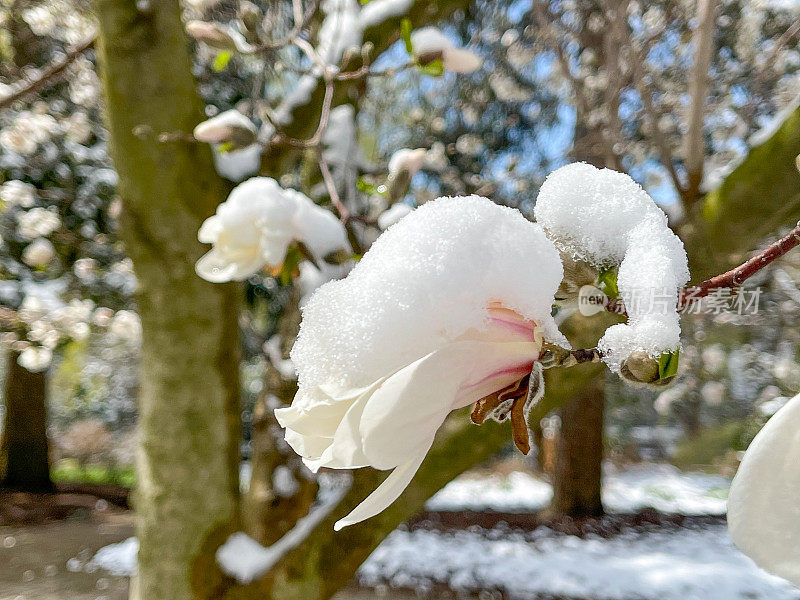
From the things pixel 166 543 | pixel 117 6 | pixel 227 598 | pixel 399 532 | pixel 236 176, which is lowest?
pixel 399 532

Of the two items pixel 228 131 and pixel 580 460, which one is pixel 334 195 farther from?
pixel 580 460

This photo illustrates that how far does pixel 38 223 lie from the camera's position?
3.35 metres

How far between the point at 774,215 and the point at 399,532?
3.84 metres

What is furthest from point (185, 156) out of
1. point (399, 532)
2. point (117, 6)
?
point (399, 532)

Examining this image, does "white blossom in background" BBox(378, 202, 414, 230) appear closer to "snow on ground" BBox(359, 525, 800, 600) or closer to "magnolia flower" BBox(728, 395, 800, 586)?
"magnolia flower" BBox(728, 395, 800, 586)

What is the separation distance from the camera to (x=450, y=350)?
30 centimetres

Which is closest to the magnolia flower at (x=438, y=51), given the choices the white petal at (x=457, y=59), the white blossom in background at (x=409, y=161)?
the white petal at (x=457, y=59)

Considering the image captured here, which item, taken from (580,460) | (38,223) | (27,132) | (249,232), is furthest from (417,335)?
(580,460)

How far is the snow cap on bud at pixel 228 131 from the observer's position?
1.14 m

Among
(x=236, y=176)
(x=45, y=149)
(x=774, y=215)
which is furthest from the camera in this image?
(x=45, y=149)

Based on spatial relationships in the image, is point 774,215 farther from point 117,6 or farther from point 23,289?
point 23,289

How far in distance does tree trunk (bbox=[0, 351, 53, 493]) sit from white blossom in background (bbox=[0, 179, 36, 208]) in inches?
129

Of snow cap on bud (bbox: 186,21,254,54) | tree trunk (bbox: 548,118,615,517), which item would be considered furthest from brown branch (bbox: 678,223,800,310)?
tree trunk (bbox: 548,118,615,517)

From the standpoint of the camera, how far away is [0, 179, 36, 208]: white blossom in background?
10.9ft
